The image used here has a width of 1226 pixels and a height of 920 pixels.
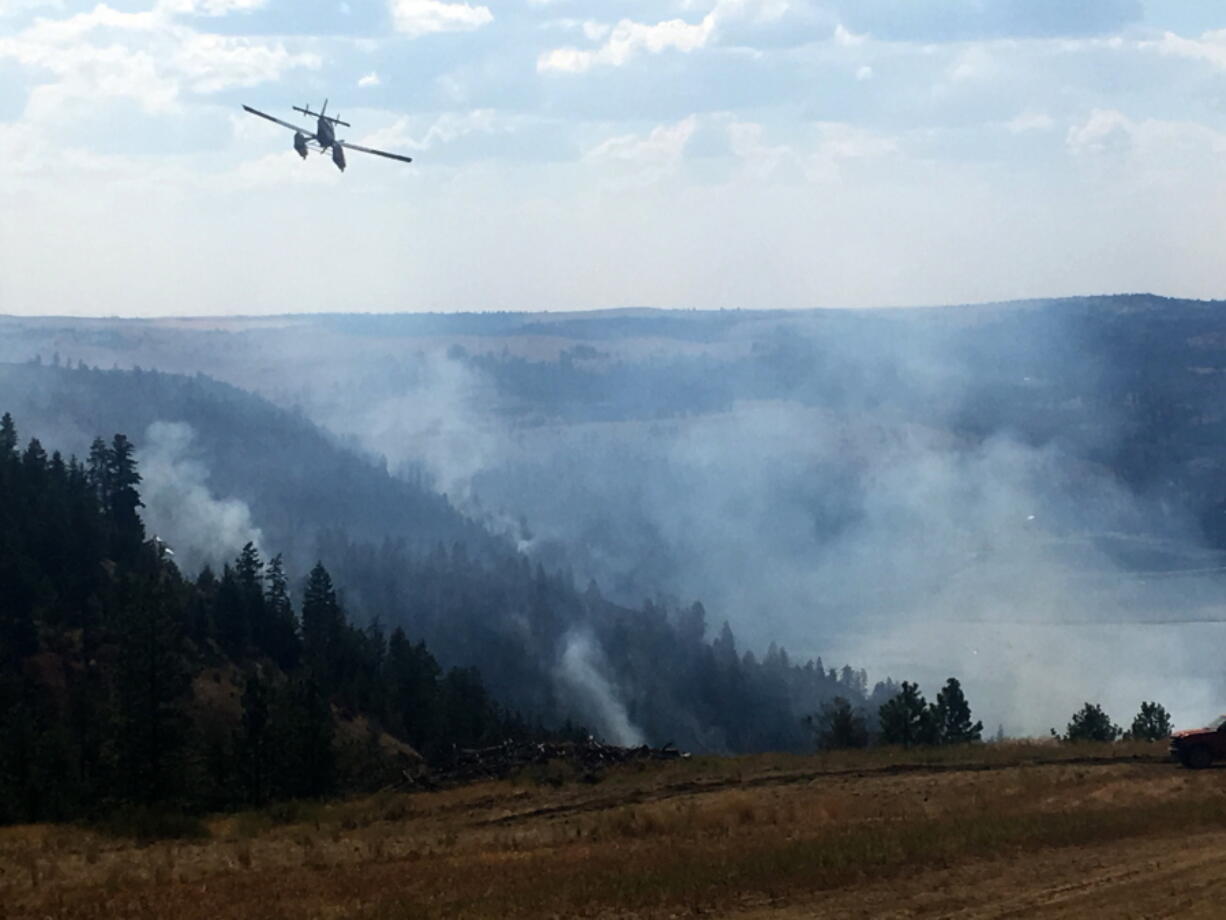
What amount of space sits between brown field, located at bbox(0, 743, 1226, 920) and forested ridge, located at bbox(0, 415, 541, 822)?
36.1 feet

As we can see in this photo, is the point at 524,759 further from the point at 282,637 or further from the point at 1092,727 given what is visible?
the point at 282,637

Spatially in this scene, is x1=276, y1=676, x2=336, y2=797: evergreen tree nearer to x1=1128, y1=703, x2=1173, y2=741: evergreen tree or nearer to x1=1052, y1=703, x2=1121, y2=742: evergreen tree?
x1=1052, y1=703, x2=1121, y2=742: evergreen tree

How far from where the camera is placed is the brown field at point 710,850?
2892 cm

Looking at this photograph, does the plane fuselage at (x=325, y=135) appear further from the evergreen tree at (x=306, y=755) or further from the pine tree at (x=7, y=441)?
the pine tree at (x=7, y=441)

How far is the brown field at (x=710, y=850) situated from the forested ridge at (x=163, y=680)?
1101 centimetres

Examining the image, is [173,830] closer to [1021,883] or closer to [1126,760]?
[1021,883]

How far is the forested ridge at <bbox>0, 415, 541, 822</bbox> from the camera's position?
2333 inches

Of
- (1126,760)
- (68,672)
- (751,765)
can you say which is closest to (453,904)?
(751,765)

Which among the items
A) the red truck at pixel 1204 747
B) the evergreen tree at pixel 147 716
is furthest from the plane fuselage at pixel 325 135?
the red truck at pixel 1204 747

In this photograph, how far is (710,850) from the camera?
3434 centimetres

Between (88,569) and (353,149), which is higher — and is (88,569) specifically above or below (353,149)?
below

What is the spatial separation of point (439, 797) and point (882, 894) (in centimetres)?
2063

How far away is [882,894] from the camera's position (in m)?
29.4

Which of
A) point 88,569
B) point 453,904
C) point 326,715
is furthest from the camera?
point 88,569
